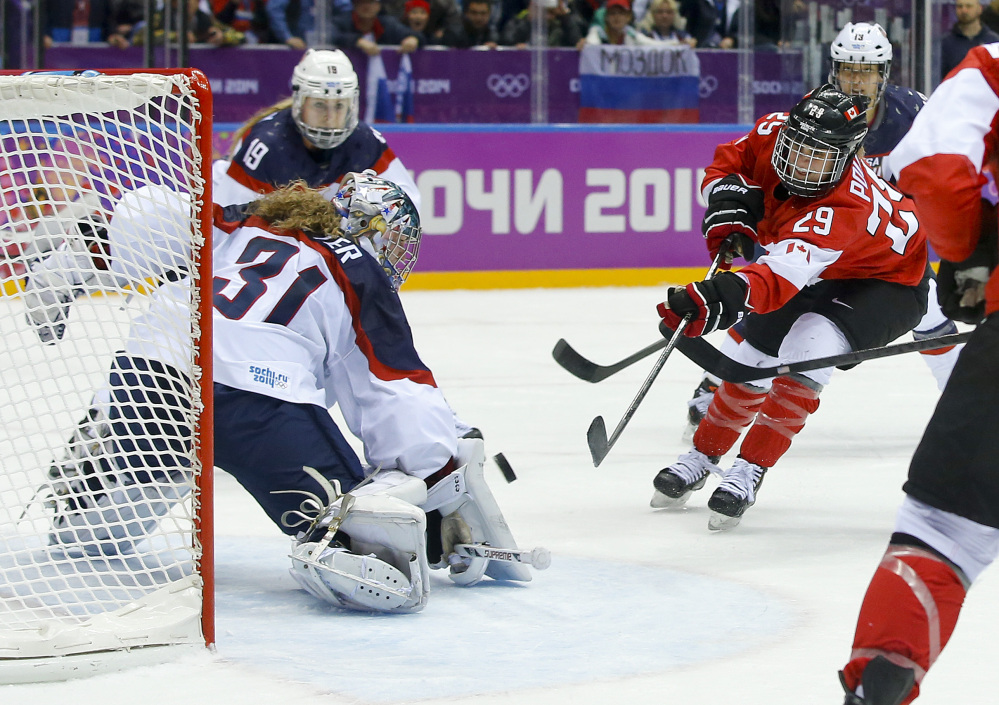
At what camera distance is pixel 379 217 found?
2561 mm

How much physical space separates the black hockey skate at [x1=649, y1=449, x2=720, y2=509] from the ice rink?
0.05m

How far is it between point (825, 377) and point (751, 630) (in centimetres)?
97

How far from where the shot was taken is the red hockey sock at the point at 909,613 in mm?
1592

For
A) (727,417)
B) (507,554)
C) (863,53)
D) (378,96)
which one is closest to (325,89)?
(863,53)

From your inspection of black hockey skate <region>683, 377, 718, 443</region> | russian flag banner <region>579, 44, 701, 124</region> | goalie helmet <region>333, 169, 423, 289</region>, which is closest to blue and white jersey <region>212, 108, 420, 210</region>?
black hockey skate <region>683, 377, 718, 443</region>

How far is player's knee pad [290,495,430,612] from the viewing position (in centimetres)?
228

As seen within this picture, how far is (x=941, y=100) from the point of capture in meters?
1.68

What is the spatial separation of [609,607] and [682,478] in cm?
84

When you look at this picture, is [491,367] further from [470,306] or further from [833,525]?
[833,525]

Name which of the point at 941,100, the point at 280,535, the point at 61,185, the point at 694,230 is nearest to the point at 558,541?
the point at 280,535

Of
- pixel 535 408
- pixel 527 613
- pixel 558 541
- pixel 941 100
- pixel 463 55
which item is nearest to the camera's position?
pixel 941 100

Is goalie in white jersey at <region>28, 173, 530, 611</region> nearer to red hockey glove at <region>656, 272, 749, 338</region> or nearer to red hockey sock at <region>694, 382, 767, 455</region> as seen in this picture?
red hockey glove at <region>656, 272, 749, 338</region>

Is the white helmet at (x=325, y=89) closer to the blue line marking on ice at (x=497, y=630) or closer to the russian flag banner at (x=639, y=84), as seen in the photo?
the blue line marking on ice at (x=497, y=630)

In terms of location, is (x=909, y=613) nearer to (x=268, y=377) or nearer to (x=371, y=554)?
(x=371, y=554)
